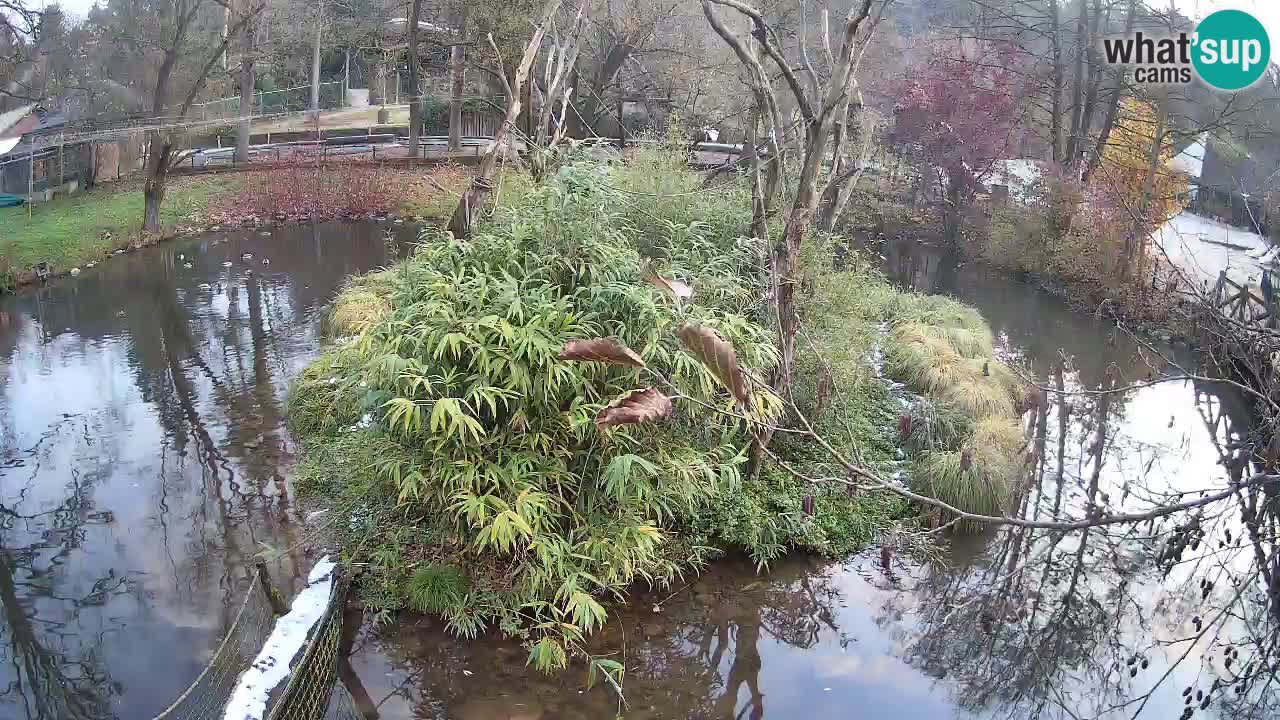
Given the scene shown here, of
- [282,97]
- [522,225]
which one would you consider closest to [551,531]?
[522,225]

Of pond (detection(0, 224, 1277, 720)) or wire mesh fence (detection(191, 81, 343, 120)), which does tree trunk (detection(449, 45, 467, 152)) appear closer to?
wire mesh fence (detection(191, 81, 343, 120))

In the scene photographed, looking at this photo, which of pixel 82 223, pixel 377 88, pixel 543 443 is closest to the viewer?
pixel 543 443

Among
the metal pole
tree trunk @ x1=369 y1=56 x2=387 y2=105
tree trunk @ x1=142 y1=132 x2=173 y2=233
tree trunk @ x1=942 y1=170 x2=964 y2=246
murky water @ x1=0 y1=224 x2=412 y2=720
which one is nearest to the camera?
murky water @ x1=0 y1=224 x2=412 y2=720

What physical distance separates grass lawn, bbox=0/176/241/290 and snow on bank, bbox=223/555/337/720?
9286 millimetres

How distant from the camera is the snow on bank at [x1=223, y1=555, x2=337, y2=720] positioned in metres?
4.52

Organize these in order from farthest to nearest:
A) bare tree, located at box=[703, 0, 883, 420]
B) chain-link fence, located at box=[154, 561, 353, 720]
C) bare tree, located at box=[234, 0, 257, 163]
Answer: bare tree, located at box=[234, 0, 257, 163], bare tree, located at box=[703, 0, 883, 420], chain-link fence, located at box=[154, 561, 353, 720]

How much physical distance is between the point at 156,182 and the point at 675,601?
12.2 m

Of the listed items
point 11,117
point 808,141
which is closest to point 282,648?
point 808,141

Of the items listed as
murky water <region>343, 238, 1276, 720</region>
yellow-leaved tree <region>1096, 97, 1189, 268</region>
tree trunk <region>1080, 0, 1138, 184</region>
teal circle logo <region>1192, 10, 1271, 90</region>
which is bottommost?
murky water <region>343, 238, 1276, 720</region>

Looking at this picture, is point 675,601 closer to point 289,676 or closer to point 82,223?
point 289,676

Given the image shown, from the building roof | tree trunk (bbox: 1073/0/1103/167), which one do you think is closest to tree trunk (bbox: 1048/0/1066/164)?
tree trunk (bbox: 1073/0/1103/167)

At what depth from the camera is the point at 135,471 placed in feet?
25.3

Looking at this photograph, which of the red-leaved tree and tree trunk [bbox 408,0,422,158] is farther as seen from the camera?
tree trunk [bbox 408,0,422,158]

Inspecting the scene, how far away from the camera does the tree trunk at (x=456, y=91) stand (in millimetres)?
20547
